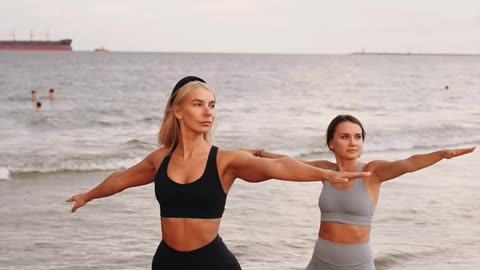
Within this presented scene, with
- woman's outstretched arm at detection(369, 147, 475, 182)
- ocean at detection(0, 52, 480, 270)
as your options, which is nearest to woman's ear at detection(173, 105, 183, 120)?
woman's outstretched arm at detection(369, 147, 475, 182)

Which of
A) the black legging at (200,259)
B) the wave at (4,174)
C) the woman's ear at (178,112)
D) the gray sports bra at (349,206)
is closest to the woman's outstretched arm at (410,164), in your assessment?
the gray sports bra at (349,206)

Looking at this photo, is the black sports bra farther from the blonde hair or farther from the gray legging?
the gray legging

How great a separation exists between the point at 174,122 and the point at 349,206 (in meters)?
1.64

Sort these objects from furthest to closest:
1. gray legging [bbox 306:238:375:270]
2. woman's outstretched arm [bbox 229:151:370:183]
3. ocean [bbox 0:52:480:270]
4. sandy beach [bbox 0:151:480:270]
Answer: ocean [bbox 0:52:480:270] → sandy beach [bbox 0:151:480:270] → gray legging [bbox 306:238:375:270] → woman's outstretched arm [bbox 229:151:370:183]

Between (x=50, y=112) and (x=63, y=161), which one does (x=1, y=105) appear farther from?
(x=63, y=161)

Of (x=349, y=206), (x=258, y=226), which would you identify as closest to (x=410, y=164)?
(x=349, y=206)

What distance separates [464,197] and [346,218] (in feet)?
30.9

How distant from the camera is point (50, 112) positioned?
4162 centimetres

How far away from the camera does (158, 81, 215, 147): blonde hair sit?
405cm

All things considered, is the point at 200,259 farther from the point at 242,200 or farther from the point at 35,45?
the point at 35,45

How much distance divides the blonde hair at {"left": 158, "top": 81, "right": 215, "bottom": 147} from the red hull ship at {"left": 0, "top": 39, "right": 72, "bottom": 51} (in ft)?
613

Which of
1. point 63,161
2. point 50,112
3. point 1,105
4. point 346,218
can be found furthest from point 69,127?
point 346,218

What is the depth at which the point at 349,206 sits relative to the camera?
5277mm

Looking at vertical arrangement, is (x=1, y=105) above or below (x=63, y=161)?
above
